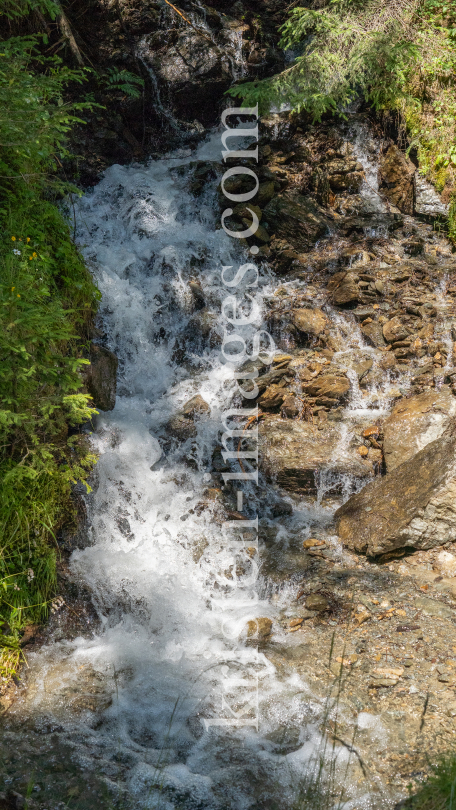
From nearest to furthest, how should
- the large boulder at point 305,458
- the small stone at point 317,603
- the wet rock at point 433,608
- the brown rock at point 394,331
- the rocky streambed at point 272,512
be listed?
the rocky streambed at point 272,512, the wet rock at point 433,608, the small stone at point 317,603, the large boulder at point 305,458, the brown rock at point 394,331

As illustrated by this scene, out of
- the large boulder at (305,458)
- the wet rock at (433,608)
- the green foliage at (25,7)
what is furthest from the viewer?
the large boulder at (305,458)

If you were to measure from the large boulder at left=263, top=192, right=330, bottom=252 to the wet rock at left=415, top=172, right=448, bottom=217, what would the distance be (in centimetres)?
163

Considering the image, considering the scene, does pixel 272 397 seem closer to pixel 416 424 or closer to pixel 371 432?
pixel 371 432

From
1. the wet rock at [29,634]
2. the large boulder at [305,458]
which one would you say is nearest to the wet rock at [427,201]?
the large boulder at [305,458]

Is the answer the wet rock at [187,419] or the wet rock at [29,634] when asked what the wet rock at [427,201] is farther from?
the wet rock at [29,634]

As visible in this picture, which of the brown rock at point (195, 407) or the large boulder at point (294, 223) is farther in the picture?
the large boulder at point (294, 223)

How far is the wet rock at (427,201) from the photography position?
8.89m

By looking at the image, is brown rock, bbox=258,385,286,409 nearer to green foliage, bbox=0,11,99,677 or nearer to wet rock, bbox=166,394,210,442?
wet rock, bbox=166,394,210,442

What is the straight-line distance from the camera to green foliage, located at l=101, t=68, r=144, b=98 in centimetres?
952

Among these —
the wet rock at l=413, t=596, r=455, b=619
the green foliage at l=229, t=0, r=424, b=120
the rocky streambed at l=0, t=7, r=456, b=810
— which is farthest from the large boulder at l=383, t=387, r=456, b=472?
the green foliage at l=229, t=0, r=424, b=120

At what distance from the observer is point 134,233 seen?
8586 millimetres

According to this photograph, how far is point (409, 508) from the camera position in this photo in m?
4.62

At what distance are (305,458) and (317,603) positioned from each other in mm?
1947

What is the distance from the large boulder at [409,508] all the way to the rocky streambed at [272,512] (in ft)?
0.07
